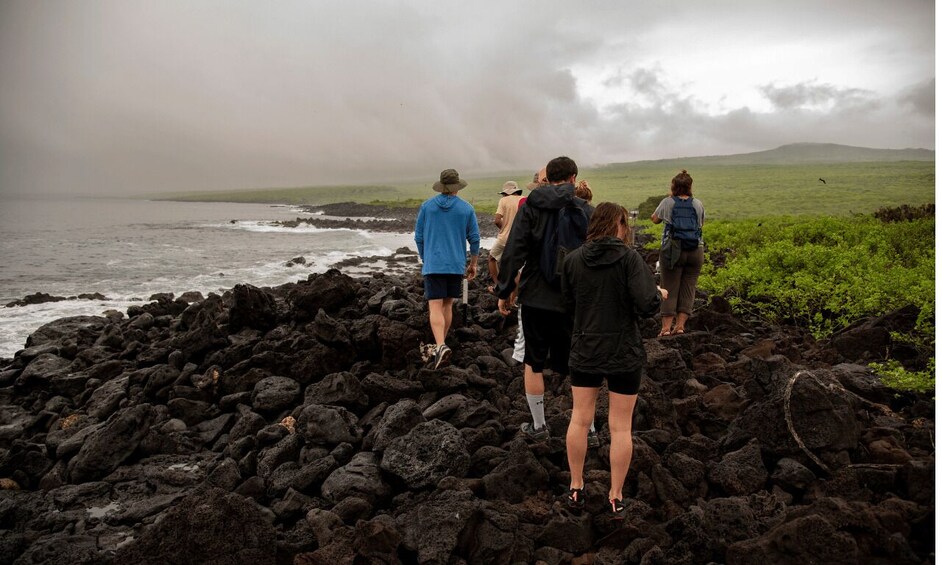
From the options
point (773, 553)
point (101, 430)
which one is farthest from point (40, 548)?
point (773, 553)

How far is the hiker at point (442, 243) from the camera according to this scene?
7.93 metres

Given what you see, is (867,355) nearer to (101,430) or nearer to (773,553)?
(773,553)

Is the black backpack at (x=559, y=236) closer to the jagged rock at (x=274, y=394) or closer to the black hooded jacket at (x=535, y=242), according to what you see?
the black hooded jacket at (x=535, y=242)

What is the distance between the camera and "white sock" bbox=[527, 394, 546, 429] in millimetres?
5657

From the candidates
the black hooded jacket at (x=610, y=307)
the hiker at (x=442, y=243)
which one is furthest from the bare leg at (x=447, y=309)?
the black hooded jacket at (x=610, y=307)

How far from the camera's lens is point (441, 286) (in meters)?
8.06

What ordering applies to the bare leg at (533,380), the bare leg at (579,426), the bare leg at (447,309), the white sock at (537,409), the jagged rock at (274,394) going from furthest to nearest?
the bare leg at (447,309) < the jagged rock at (274,394) < the white sock at (537,409) < the bare leg at (533,380) < the bare leg at (579,426)

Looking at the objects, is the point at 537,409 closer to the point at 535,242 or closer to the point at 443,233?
the point at 535,242

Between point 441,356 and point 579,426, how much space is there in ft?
10.8

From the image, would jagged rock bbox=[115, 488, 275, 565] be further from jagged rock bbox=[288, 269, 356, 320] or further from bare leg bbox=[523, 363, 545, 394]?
jagged rock bbox=[288, 269, 356, 320]

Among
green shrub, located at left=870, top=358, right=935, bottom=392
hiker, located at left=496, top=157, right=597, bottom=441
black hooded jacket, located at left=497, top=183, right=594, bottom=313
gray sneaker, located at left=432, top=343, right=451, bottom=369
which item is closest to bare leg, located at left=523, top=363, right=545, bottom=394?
hiker, located at left=496, top=157, right=597, bottom=441

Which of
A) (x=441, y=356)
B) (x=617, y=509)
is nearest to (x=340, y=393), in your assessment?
(x=441, y=356)

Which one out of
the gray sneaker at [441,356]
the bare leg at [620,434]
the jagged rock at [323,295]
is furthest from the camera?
the jagged rock at [323,295]

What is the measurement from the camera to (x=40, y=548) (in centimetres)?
469
